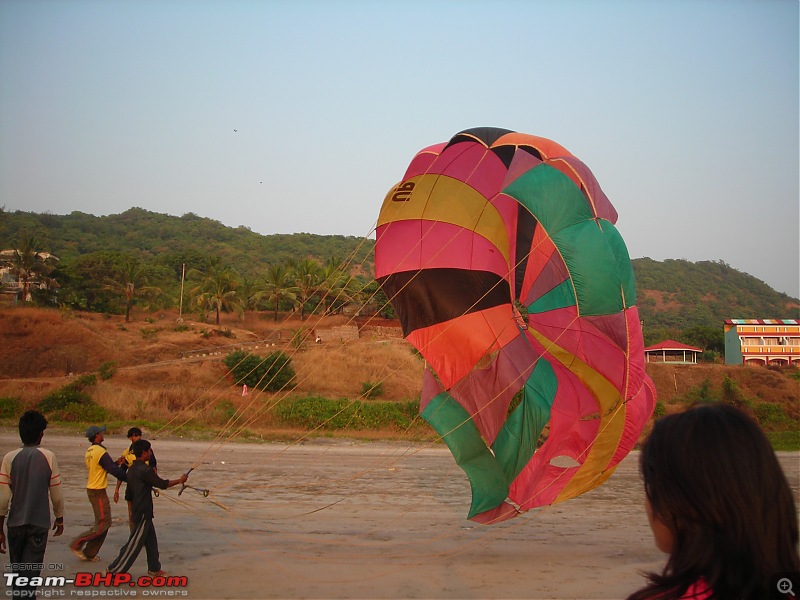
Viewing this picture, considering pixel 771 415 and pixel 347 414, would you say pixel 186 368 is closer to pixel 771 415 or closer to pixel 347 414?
pixel 347 414

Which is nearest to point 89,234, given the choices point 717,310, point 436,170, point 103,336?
point 103,336

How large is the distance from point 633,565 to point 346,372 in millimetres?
25431

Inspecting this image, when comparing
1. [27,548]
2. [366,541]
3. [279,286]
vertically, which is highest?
[279,286]

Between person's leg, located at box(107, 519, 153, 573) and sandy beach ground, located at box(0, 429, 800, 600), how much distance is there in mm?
262

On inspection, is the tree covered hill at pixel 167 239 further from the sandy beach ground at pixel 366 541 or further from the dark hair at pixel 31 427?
the dark hair at pixel 31 427

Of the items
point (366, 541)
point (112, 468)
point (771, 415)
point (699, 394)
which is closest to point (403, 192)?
point (366, 541)

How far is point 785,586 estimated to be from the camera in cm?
145

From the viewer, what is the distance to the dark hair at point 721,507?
4.69 ft

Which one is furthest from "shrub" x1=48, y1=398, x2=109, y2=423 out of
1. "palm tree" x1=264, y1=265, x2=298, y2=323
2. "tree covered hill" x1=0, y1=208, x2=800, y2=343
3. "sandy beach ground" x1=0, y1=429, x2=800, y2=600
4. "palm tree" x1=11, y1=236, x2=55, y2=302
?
"tree covered hill" x1=0, y1=208, x2=800, y2=343

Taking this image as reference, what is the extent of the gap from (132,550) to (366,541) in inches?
119

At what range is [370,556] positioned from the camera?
8180mm

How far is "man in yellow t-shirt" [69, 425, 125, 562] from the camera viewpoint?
7.68 metres

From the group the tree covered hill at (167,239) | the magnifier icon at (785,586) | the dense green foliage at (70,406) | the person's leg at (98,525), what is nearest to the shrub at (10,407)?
the dense green foliage at (70,406)

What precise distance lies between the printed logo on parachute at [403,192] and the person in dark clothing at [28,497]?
5075 millimetres
